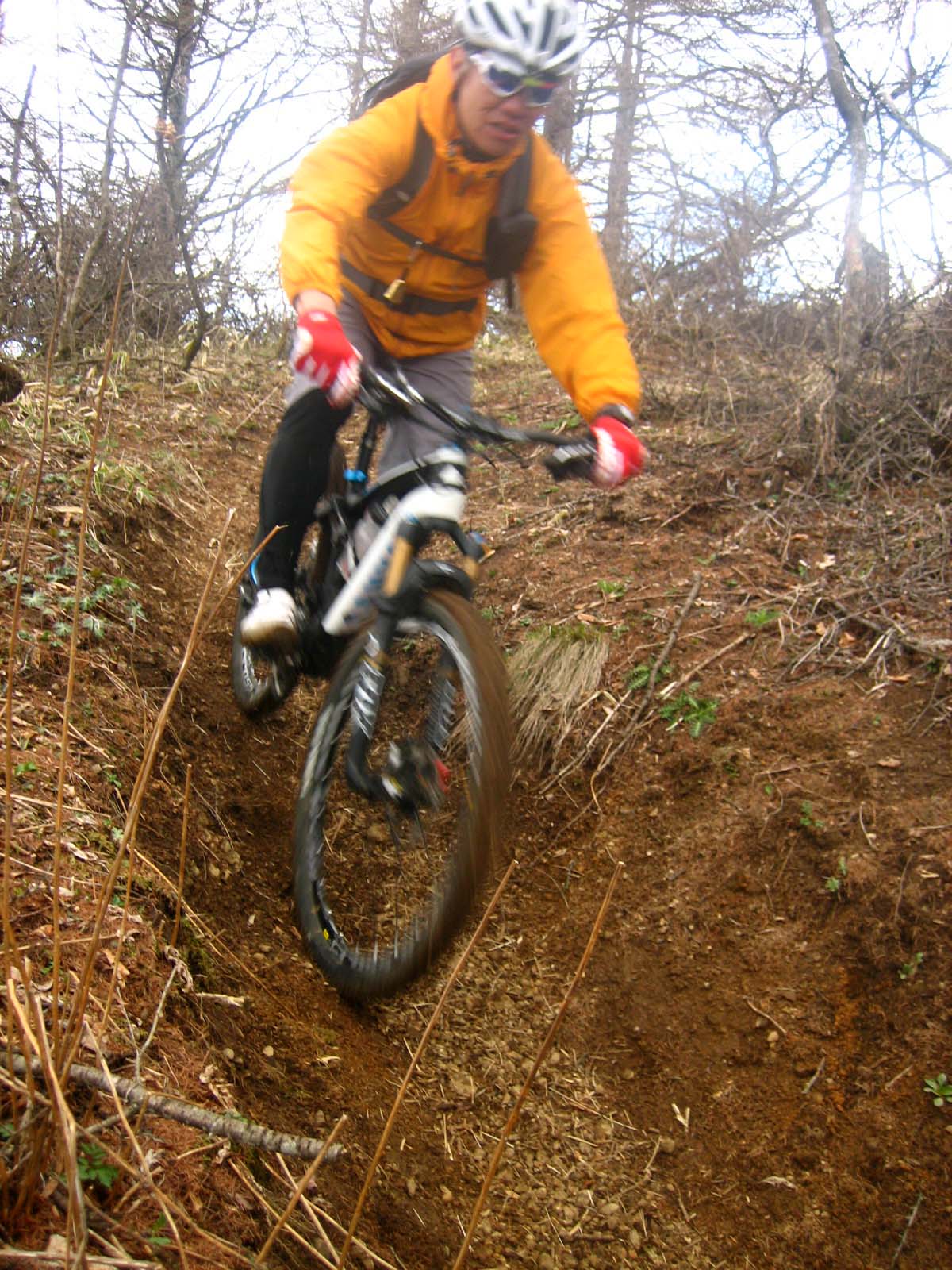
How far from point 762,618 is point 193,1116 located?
116 inches

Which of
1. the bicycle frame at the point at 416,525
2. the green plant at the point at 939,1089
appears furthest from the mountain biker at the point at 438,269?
the green plant at the point at 939,1089

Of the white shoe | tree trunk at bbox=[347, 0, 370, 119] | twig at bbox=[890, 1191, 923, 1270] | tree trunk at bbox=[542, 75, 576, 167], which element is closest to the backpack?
the white shoe

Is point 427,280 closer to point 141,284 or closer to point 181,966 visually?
point 181,966

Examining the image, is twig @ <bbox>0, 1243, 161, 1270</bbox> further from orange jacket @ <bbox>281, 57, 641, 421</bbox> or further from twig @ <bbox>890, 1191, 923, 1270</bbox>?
orange jacket @ <bbox>281, 57, 641, 421</bbox>

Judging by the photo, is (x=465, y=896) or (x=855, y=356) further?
(x=855, y=356)

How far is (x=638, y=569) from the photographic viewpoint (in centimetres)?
432

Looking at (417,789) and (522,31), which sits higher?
(522,31)

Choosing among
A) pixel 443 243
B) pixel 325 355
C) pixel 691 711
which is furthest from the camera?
pixel 691 711

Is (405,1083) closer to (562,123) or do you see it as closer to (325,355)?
(325,355)

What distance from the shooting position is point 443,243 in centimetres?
303

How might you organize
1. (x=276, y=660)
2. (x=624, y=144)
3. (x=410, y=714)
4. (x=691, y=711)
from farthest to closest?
(x=624, y=144) < (x=691, y=711) < (x=276, y=660) < (x=410, y=714)

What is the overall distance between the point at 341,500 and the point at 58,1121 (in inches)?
87.8

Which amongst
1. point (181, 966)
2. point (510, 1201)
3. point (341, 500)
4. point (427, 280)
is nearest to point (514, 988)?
point (510, 1201)

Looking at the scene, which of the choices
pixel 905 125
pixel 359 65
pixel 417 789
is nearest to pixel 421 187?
pixel 417 789
